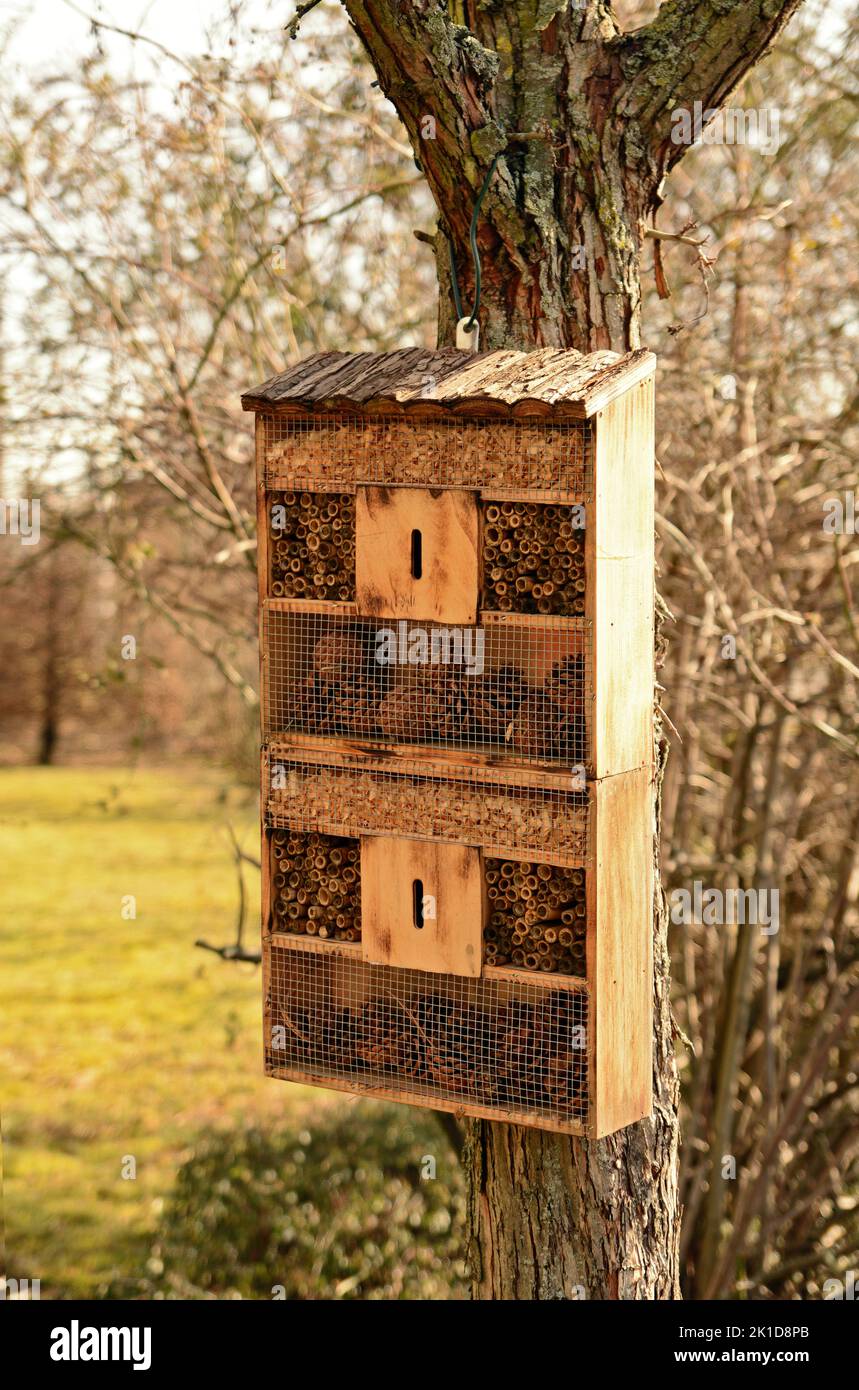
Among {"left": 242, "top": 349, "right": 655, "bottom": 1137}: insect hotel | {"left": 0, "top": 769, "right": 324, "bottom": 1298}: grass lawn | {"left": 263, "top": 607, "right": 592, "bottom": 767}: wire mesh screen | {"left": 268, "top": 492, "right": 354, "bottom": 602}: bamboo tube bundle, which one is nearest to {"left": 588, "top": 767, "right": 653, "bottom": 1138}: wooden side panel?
{"left": 242, "top": 349, "right": 655, "bottom": 1137}: insect hotel

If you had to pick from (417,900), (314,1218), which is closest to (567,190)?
A: (417,900)

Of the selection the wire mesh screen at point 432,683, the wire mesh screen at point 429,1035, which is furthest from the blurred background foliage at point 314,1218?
the wire mesh screen at point 432,683

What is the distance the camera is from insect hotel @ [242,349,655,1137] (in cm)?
263

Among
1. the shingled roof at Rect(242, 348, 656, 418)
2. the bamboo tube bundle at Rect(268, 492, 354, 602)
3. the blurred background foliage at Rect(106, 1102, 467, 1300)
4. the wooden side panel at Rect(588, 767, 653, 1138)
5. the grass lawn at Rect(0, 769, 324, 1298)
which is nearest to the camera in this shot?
the shingled roof at Rect(242, 348, 656, 418)

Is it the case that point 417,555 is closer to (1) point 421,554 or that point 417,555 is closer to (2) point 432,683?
(1) point 421,554

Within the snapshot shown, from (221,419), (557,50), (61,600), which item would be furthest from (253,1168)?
(61,600)

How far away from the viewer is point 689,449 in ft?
17.4

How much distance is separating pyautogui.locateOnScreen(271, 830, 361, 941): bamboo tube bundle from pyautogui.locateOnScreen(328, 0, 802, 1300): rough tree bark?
1.83 ft

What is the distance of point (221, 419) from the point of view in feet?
16.9

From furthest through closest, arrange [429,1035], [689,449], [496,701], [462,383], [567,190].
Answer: [689,449] → [567,190] → [429,1035] → [496,701] → [462,383]

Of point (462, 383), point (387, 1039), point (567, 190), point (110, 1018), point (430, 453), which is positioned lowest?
point (110, 1018)

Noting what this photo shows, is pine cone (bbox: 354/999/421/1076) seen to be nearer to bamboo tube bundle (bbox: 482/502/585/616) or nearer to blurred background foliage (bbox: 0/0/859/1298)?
bamboo tube bundle (bbox: 482/502/585/616)

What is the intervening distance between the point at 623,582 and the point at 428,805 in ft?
1.80

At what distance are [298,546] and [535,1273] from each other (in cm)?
154
